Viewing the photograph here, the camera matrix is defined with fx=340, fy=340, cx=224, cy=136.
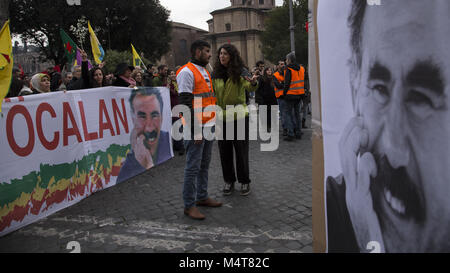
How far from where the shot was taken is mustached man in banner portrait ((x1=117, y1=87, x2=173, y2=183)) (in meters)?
5.80

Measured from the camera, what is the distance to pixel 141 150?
603 cm

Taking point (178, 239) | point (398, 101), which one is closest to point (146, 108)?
point (178, 239)

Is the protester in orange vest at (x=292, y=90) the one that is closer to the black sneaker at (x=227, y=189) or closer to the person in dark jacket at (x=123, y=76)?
the person in dark jacket at (x=123, y=76)

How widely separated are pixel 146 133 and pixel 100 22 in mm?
26463

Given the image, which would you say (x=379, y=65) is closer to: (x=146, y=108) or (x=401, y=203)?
(x=401, y=203)

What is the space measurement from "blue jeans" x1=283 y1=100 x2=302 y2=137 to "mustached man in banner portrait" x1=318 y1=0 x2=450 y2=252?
6.34 m

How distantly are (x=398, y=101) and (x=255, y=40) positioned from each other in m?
62.2

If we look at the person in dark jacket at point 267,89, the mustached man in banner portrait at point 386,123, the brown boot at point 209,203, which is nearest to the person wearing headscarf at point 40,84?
the brown boot at point 209,203

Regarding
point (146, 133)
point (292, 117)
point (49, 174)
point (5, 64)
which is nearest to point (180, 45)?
point (292, 117)

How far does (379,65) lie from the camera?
5.18 feet

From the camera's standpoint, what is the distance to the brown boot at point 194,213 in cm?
366

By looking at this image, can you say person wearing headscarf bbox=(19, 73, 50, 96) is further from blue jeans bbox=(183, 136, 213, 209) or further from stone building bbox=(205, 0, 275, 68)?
stone building bbox=(205, 0, 275, 68)

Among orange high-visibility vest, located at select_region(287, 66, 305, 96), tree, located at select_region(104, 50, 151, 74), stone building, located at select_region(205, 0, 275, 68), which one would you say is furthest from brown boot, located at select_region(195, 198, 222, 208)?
stone building, located at select_region(205, 0, 275, 68)

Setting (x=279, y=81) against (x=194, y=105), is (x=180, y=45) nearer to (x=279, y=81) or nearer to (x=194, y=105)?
(x=279, y=81)
